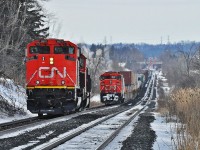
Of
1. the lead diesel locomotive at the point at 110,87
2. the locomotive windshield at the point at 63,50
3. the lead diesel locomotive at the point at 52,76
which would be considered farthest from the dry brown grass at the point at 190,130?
the lead diesel locomotive at the point at 110,87

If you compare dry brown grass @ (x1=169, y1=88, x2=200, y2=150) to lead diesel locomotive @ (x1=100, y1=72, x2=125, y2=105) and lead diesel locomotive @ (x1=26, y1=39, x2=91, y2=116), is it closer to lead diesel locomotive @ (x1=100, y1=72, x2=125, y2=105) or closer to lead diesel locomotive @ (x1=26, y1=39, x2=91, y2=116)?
lead diesel locomotive @ (x1=26, y1=39, x2=91, y2=116)

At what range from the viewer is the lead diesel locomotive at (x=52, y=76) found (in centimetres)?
1947

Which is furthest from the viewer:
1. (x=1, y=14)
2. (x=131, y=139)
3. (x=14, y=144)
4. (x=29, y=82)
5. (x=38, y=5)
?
(x=38, y=5)

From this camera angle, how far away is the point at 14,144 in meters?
10.1

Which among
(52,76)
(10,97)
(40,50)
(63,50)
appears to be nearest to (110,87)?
(10,97)

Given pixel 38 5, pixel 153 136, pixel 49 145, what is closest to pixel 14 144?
pixel 49 145

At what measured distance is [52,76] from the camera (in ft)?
65.2

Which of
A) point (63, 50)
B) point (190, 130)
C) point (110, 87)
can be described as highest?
point (63, 50)

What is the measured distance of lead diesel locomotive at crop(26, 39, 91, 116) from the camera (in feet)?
63.9

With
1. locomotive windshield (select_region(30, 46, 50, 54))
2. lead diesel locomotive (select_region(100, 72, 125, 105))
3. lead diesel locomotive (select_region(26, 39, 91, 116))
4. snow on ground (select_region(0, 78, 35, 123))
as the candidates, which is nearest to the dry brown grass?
lead diesel locomotive (select_region(26, 39, 91, 116))

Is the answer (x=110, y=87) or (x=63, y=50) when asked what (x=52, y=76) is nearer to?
(x=63, y=50)

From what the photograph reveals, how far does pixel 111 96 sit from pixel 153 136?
107 feet

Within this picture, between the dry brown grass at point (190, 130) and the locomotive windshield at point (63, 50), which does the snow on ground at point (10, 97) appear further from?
the dry brown grass at point (190, 130)

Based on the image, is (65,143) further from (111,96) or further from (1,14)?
(111,96)
